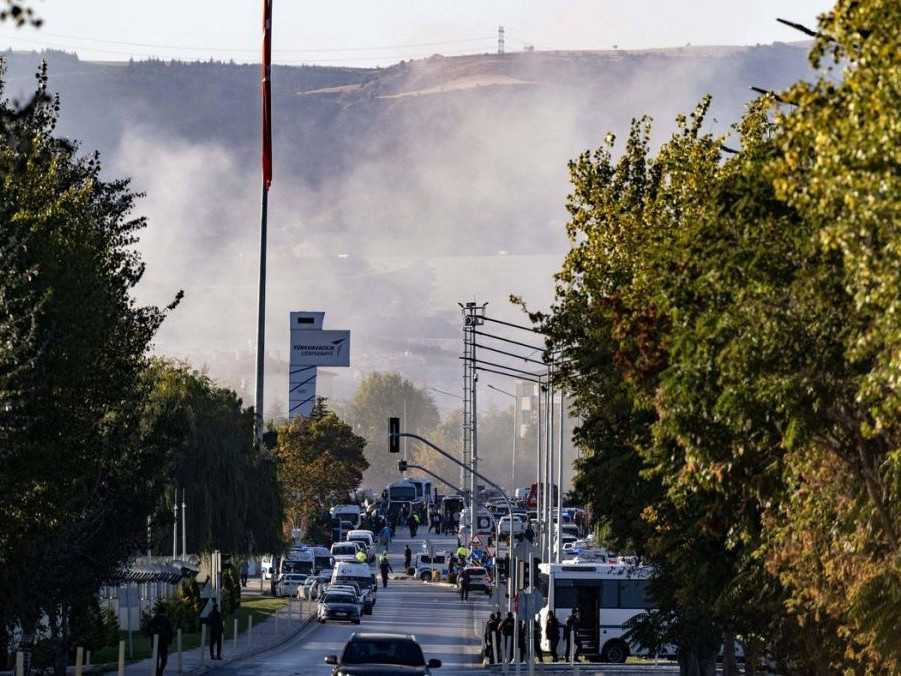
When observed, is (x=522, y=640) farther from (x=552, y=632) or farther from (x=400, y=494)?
(x=400, y=494)

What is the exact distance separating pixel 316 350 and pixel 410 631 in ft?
318

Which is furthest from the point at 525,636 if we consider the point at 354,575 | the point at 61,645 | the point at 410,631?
the point at 354,575

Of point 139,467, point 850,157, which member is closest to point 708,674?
point 139,467

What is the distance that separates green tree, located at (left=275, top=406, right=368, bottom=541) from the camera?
5443 inches

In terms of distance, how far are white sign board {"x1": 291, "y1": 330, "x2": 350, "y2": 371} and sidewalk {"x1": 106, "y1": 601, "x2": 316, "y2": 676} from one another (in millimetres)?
73218

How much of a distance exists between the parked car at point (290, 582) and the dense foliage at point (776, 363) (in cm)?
6456

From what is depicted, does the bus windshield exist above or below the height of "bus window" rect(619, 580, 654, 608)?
above

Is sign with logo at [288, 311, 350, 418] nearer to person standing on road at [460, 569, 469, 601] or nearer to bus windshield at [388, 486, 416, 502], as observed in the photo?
bus windshield at [388, 486, 416, 502]

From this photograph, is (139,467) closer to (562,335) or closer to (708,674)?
(562,335)

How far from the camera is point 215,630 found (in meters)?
55.0

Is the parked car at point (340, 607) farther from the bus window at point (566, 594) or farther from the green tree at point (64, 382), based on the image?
the green tree at point (64, 382)

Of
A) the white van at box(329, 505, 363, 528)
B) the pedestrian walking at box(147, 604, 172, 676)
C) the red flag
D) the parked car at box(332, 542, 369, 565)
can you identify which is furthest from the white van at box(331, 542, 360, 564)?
the pedestrian walking at box(147, 604, 172, 676)

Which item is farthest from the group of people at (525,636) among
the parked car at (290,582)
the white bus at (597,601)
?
the parked car at (290,582)

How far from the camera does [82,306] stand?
31703mm
